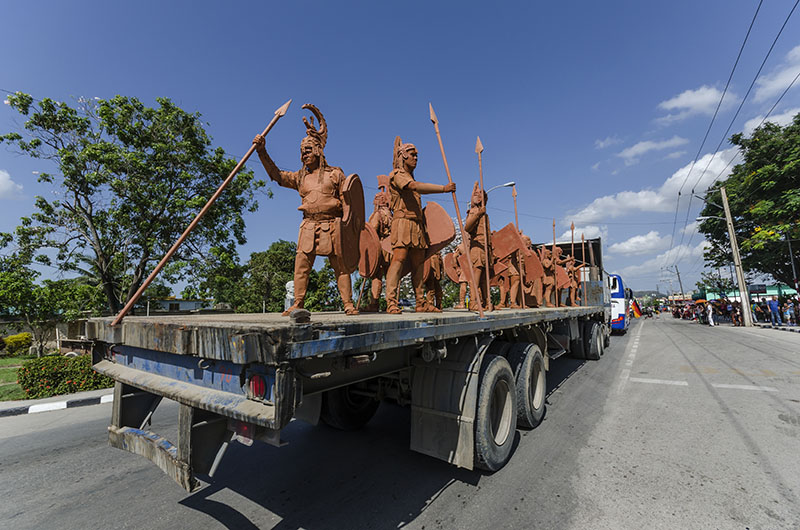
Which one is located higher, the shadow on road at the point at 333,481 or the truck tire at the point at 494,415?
the truck tire at the point at 494,415

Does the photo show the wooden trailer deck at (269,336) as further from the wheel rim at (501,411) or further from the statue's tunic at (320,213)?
the statue's tunic at (320,213)

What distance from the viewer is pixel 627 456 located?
341 cm

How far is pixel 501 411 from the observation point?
11.1 feet

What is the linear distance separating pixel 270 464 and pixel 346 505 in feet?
3.70

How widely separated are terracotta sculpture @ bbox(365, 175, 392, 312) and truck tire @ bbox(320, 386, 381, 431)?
3.82ft

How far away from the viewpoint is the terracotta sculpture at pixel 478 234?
5605 millimetres

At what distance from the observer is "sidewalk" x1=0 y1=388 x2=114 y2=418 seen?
5.46m

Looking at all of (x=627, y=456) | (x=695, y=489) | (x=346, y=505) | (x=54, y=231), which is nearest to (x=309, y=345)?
(x=346, y=505)

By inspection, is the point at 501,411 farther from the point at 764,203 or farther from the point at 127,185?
the point at 764,203

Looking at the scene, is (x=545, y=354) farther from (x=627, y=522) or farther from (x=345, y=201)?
(x=345, y=201)

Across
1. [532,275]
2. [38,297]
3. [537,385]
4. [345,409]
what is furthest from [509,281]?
[38,297]

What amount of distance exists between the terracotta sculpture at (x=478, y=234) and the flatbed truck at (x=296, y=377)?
2.12 metres

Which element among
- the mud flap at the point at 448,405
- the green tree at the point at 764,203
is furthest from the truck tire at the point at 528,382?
the green tree at the point at 764,203

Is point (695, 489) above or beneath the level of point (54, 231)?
beneath
